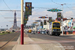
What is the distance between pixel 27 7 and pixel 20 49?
27.2m

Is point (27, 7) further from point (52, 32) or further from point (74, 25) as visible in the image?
point (74, 25)

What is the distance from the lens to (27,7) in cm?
3928

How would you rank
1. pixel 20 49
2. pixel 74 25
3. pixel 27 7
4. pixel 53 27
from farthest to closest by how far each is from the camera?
1. pixel 74 25
2. pixel 53 27
3. pixel 27 7
4. pixel 20 49

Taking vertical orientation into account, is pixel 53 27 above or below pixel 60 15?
below

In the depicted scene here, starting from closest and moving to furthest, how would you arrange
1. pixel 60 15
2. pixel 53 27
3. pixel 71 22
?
pixel 53 27, pixel 60 15, pixel 71 22

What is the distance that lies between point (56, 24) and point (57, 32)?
3.14 m

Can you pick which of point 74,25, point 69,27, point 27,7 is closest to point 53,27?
point 27,7

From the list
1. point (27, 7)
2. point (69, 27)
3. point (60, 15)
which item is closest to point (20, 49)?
point (27, 7)

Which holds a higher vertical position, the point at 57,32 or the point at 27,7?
the point at 27,7

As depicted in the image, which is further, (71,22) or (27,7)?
(71,22)

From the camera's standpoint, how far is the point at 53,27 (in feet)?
156

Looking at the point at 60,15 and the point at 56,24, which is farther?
the point at 60,15

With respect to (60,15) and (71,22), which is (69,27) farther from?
(60,15)

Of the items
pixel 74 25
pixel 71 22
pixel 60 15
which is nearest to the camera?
pixel 60 15
